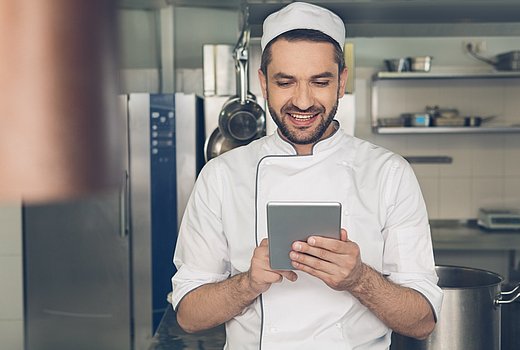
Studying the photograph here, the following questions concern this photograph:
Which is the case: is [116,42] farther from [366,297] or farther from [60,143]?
[366,297]

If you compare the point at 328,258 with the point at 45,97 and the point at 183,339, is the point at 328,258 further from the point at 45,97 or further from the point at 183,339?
the point at 45,97

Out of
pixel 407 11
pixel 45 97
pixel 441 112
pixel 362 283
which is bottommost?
pixel 362 283

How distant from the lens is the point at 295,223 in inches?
50.8

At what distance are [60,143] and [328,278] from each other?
3.64ft

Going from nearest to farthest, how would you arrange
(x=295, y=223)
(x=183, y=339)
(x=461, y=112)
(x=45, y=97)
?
(x=45, y=97), (x=295, y=223), (x=183, y=339), (x=461, y=112)

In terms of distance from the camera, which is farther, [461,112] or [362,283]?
[461,112]

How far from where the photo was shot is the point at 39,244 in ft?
12.4

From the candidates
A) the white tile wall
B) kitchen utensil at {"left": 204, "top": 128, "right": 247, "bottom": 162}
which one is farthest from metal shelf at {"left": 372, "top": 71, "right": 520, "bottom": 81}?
the white tile wall

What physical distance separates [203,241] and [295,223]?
→ 37cm

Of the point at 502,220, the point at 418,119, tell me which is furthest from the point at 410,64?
the point at 502,220

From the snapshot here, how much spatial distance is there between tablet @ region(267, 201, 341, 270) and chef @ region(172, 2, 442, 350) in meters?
0.14

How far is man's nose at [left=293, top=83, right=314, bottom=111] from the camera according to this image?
1509 mm

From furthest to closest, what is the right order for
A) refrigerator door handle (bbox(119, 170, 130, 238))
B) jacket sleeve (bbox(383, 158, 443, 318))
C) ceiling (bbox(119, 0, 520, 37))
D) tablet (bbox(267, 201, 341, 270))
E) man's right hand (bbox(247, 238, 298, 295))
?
refrigerator door handle (bbox(119, 170, 130, 238)) → ceiling (bbox(119, 0, 520, 37)) → jacket sleeve (bbox(383, 158, 443, 318)) → man's right hand (bbox(247, 238, 298, 295)) → tablet (bbox(267, 201, 341, 270))

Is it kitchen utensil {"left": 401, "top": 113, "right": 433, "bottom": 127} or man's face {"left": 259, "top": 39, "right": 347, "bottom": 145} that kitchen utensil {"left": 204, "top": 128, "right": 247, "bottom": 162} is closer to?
kitchen utensil {"left": 401, "top": 113, "right": 433, "bottom": 127}
